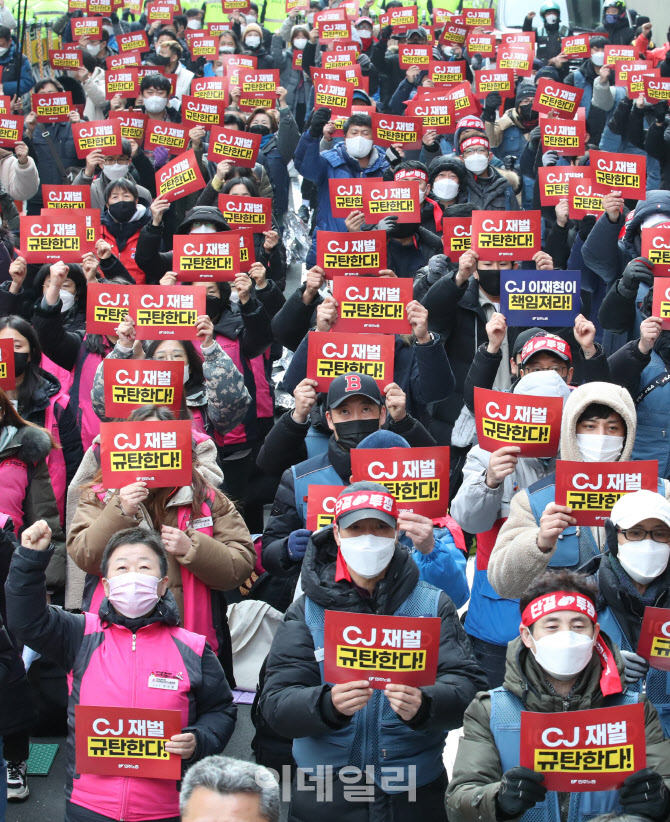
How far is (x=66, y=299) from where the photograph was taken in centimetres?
773

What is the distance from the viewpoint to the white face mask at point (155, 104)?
12047 millimetres

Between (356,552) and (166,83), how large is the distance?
9180mm

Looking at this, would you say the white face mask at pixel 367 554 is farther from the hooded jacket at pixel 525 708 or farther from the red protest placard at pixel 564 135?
the red protest placard at pixel 564 135

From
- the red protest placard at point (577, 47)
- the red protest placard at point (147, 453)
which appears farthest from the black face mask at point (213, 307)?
the red protest placard at point (577, 47)

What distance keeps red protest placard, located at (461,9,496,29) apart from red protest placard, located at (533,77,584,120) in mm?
5635

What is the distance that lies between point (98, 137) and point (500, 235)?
4547mm

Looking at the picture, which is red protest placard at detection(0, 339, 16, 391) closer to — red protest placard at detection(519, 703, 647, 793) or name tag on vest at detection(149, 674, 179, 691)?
name tag on vest at detection(149, 674, 179, 691)

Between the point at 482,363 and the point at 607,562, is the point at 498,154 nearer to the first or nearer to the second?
the point at 482,363

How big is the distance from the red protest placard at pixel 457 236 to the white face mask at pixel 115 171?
3.61m

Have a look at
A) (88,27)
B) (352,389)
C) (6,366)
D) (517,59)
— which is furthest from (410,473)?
(88,27)

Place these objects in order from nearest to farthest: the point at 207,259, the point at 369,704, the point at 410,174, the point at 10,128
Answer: the point at 369,704, the point at 207,259, the point at 410,174, the point at 10,128

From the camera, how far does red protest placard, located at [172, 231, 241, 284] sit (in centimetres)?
750

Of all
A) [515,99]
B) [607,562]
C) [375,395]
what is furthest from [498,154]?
[607,562]

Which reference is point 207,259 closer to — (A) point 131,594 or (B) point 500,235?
(B) point 500,235
